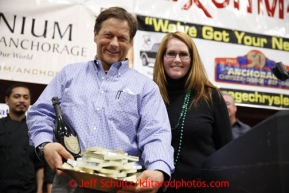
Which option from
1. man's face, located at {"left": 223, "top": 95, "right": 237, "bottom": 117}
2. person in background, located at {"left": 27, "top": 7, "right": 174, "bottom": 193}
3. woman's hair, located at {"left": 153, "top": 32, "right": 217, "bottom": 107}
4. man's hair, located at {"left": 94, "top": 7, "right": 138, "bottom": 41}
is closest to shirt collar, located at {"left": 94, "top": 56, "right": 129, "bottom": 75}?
person in background, located at {"left": 27, "top": 7, "right": 174, "bottom": 193}

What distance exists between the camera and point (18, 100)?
2.79 meters

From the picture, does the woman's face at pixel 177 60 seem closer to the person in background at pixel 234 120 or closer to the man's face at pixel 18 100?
the person in background at pixel 234 120

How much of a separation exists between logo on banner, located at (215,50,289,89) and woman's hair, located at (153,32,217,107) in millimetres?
1413

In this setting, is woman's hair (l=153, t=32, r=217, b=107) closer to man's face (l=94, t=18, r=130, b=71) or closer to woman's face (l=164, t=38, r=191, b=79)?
woman's face (l=164, t=38, r=191, b=79)

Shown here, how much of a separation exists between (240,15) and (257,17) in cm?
17

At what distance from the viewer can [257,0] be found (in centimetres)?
330

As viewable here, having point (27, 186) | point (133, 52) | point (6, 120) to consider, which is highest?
point (133, 52)

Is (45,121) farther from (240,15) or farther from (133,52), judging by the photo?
(240,15)

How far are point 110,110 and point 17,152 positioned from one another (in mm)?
1734

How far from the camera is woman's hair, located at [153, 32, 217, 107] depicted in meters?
1.63

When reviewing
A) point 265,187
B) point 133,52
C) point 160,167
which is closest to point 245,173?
point 265,187

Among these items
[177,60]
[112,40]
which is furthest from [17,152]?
[112,40]

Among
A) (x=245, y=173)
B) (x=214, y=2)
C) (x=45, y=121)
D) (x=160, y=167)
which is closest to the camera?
(x=245, y=173)

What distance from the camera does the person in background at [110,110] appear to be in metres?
1.15
